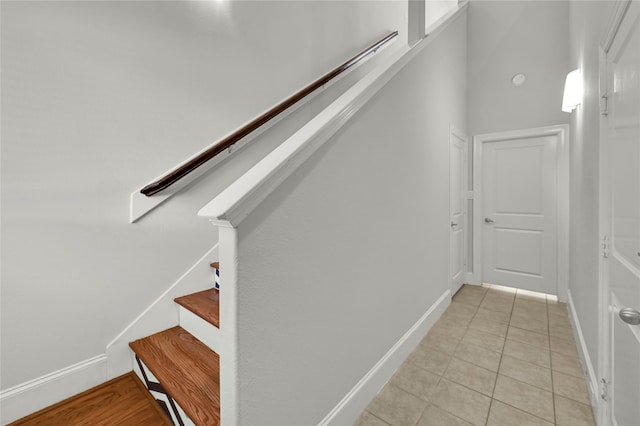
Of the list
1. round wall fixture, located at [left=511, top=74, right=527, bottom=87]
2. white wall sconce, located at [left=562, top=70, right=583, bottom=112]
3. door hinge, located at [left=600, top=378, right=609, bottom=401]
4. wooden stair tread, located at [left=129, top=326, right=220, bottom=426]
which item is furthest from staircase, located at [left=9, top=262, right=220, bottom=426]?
round wall fixture, located at [left=511, top=74, right=527, bottom=87]

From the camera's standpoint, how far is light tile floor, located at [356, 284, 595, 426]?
1467mm

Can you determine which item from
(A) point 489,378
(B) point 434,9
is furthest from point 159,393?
(B) point 434,9

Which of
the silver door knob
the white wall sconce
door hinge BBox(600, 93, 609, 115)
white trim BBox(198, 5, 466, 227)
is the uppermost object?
the white wall sconce

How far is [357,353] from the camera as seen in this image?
1.42 m

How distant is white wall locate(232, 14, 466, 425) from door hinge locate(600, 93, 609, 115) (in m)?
0.94

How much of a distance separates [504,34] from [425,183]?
259 centimetres

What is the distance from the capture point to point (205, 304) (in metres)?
1.54

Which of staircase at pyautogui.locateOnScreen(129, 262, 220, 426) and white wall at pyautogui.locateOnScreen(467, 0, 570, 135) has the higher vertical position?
white wall at pyautogui.locateOnScreen(467, 0, 570, 135)

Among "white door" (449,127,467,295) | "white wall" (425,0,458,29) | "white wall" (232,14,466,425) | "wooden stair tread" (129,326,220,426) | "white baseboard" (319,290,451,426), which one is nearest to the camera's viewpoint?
"white wall" (232,14,466,425)

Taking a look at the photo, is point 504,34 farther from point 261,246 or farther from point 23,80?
point 23,80

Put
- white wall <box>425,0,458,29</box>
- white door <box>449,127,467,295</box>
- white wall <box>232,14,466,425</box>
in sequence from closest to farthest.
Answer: white wall <box>232,14,466,425</box>, white door <box>449,127,467,295</box>, white wall <box>425,0,458,29</box>

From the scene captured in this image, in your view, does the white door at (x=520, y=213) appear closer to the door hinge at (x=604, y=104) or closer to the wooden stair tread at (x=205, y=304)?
the door hinge at (x=604, y=104)

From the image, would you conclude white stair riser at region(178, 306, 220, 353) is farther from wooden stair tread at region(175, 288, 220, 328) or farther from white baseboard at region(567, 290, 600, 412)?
white baseboard at region(567, 290, 600, 412)

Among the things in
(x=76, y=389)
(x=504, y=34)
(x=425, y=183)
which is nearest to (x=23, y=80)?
(x=76, y=389)
